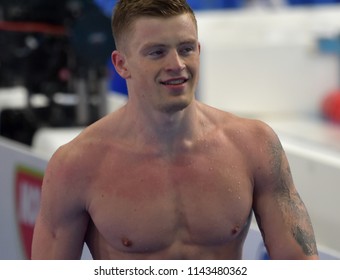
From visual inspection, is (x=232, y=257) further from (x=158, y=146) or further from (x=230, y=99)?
(x=230, y=99)

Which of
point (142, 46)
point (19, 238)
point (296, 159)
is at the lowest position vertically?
point (19, 238)

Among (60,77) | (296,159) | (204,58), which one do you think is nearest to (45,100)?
(60,77)

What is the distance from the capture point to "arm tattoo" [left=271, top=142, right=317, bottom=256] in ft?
5.63

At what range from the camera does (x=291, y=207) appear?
1.73 metres

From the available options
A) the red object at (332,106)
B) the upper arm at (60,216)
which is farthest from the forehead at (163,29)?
the red object at (332,106)

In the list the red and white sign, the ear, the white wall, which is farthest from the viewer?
the white wall

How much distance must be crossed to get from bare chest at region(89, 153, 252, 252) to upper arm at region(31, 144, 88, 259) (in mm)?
30

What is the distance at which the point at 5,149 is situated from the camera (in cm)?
318

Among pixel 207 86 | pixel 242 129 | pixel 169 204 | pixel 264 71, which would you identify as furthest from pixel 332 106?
pixel 169 204

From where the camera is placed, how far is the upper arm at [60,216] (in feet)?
5.57

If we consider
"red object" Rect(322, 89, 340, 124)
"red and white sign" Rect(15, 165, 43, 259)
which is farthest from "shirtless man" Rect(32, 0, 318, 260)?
"red object" Rect(322, 89, 340, 124)

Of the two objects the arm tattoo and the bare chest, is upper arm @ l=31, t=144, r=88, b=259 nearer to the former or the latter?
the bare chest
